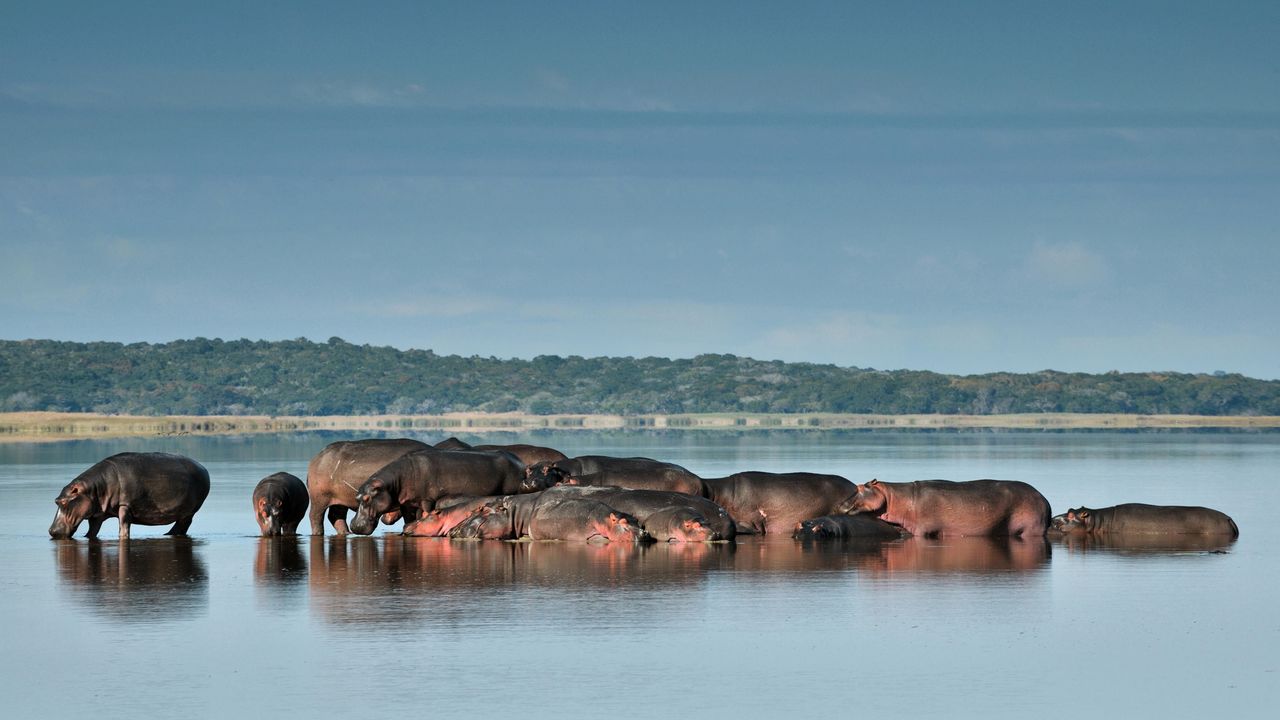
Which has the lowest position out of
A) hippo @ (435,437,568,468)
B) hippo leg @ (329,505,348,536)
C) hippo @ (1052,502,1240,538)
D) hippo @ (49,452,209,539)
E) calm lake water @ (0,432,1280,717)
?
calm lake water @ (0,432,1280,717)

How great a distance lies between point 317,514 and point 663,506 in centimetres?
506

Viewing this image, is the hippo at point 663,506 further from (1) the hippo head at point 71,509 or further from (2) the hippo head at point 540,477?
(1) the hippo head at point 71,509

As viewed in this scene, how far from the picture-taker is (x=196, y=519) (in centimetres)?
2473

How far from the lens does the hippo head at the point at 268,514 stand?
21.6m

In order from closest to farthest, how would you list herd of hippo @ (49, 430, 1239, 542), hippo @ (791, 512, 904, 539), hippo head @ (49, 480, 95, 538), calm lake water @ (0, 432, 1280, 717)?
1. calm lake water @ (0, 432, 1280, 717)
2. herd of hippo @ (49, 430, 1239, 542)
3. hippo @ (791, 512, 904, 539)
4. hippo head @ (49, 480, 95, 538)

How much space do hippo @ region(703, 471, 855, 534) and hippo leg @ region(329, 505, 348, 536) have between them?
482 cm

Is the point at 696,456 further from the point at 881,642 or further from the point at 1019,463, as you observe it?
the point at 881,642

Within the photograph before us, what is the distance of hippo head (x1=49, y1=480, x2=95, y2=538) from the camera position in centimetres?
2106

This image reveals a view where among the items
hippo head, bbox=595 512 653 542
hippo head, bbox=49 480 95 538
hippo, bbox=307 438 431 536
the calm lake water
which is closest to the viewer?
the calm lake water

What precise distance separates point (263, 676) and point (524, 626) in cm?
243

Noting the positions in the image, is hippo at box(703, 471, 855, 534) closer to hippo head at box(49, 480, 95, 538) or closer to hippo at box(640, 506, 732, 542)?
hippo at box(640, 506, 732, 542)

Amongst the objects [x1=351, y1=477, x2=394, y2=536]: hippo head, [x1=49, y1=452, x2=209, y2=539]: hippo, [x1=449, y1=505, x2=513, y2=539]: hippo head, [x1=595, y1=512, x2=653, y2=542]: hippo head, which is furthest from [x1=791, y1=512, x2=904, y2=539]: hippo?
[x1=49, y1=452, x2=209, y2=539]: hippo

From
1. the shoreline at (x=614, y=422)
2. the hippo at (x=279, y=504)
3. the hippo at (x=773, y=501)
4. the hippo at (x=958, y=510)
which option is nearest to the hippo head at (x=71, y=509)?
the hippo at (x=279, y=504)

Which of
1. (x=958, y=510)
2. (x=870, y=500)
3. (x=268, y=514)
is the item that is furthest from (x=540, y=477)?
(x=958, y=510)
